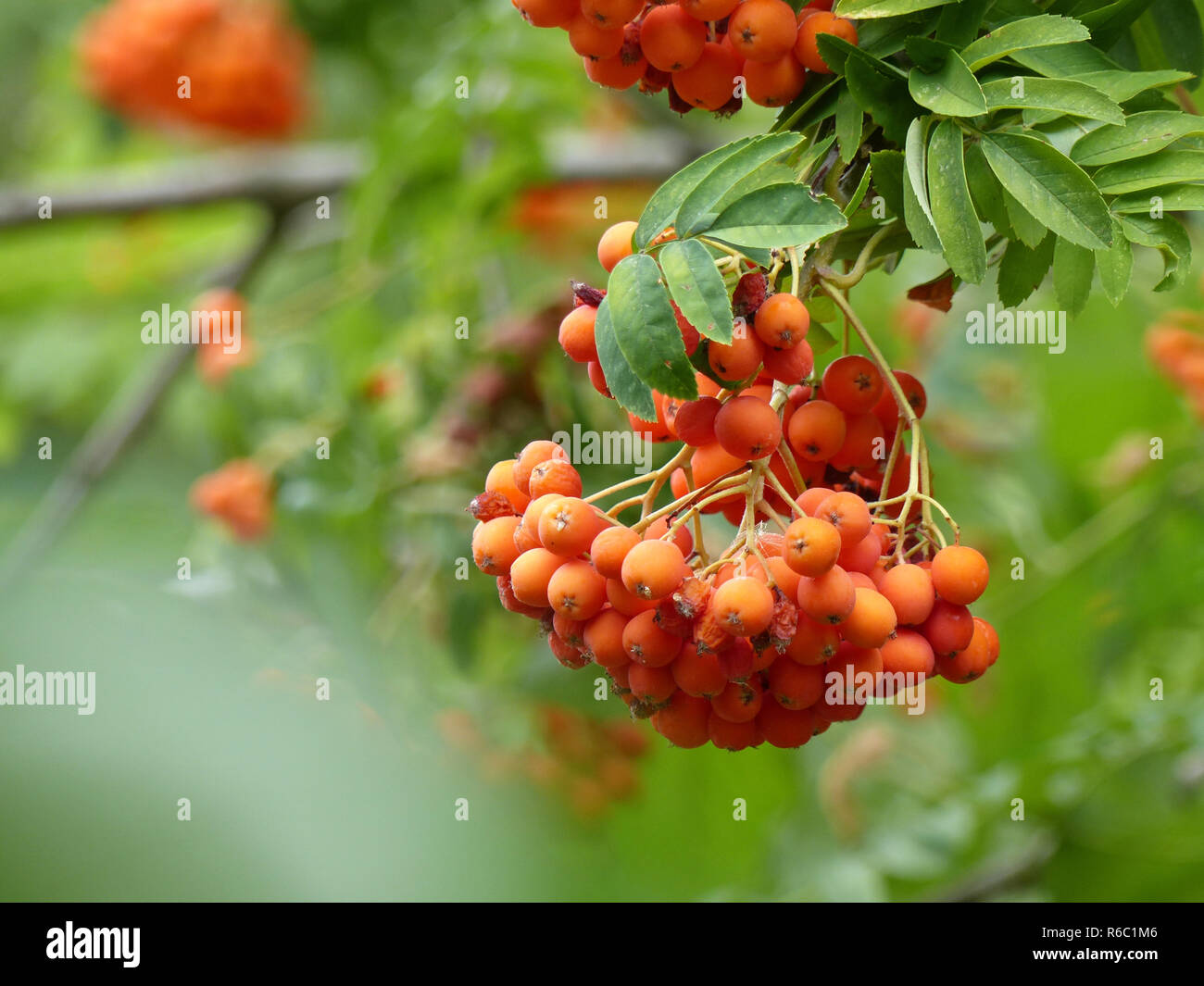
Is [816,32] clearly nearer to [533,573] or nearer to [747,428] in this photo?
[747,428]

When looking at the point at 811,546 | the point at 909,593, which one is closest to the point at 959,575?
the point at 909,593

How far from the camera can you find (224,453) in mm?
2660

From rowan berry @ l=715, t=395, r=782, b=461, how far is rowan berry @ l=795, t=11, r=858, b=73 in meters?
0.30

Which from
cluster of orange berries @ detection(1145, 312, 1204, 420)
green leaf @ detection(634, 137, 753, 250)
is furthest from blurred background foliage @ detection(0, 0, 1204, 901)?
green leaf @ detection(634, 137, 753, 250)

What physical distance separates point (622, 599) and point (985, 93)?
1.60ft

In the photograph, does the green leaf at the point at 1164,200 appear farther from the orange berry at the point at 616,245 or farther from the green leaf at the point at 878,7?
the orange berry at the point at 616,245

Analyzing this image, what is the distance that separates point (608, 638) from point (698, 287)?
0.89 feet

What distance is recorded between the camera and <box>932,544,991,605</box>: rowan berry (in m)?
0.90

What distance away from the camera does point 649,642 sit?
88 centimetres

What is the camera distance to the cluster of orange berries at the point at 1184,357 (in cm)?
204

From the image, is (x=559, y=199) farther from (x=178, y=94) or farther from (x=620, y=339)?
(x=620, y=339)

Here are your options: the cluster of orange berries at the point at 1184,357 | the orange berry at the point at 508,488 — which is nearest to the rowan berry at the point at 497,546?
the orange berry at the point at 508,488

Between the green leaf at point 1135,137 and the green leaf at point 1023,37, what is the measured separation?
0.26 feet
